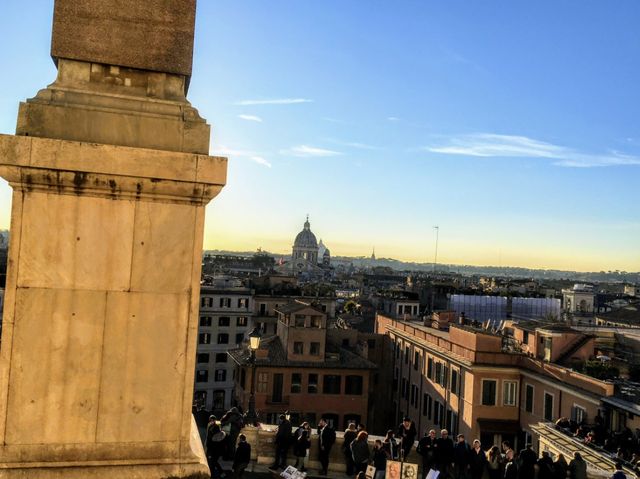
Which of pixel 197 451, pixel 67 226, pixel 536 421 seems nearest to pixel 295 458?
pixel 197 451

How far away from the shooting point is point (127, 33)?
14.2ft

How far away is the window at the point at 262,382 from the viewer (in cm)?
4257

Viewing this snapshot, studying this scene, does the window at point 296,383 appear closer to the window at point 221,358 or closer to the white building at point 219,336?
the white building at point 219,336

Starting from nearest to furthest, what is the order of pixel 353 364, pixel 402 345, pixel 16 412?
pixel 16 412 < pixel 353 364 < pixel 402 345

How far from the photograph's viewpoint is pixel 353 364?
4422cm

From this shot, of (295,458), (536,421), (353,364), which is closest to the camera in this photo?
(295,458)

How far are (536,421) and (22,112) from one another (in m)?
33.8

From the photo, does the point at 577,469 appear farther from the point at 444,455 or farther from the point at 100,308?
the point at 100,308

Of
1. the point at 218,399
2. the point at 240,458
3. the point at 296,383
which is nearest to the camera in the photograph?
the point at 240,458

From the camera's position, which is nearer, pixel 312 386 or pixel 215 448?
pixel 215 448

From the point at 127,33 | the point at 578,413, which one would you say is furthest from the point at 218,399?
the point at 127,33

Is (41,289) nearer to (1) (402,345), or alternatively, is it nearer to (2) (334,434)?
(2) (334,434)

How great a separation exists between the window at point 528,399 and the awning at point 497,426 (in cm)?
120

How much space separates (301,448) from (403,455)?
2.42 meters
